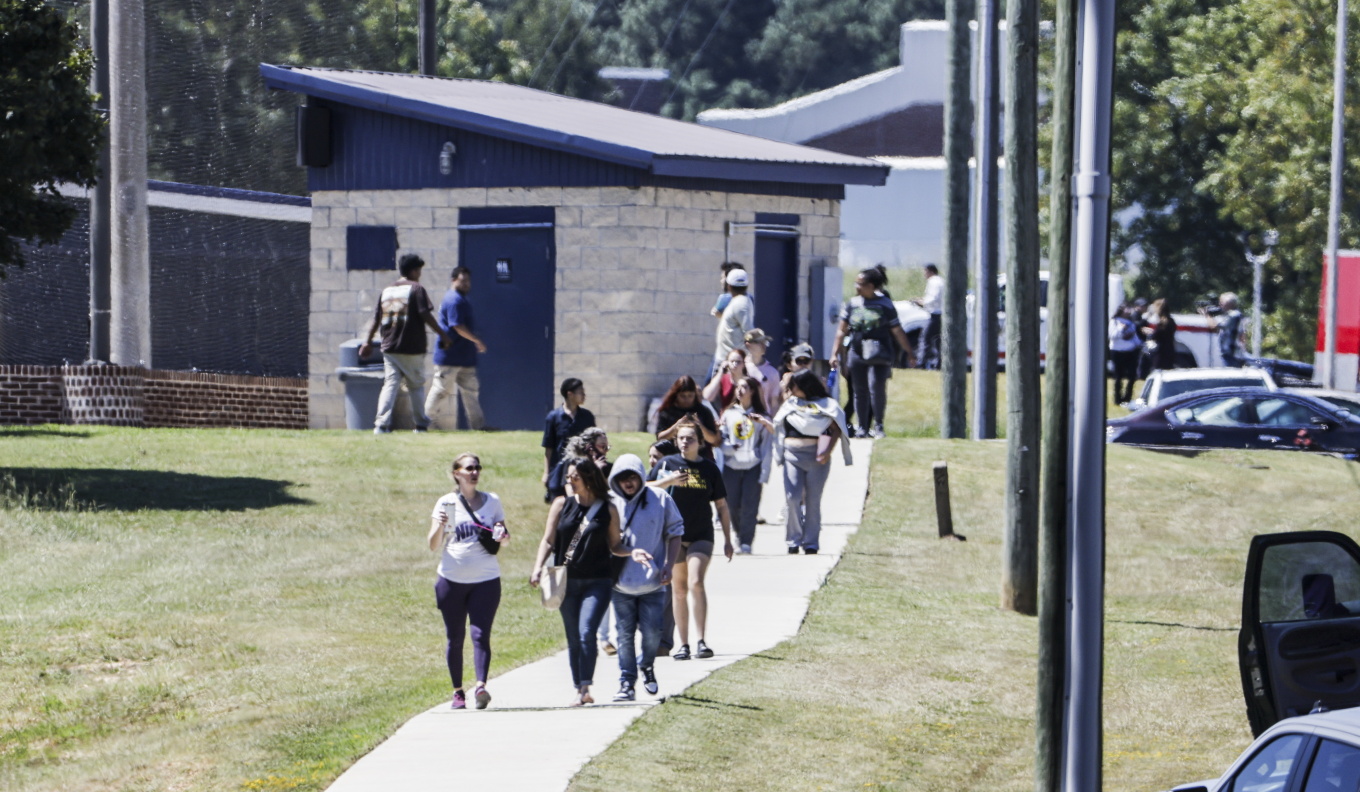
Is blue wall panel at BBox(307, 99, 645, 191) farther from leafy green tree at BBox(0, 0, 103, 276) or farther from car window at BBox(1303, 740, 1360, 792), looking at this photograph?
car window at BBox(1303, 740, 1360, 792)

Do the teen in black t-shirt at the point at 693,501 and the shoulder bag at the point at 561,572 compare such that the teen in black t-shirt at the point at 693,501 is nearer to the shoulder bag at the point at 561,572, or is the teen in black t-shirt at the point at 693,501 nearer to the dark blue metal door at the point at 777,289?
the shoulder bag at the point at 561,572

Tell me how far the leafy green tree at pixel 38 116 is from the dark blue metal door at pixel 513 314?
5388mm

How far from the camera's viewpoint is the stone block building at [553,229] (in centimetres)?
2438

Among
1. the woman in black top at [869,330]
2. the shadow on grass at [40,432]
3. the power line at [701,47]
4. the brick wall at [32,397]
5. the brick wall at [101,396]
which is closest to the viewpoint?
the woman in black top at [869,330]

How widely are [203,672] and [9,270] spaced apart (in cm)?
1995

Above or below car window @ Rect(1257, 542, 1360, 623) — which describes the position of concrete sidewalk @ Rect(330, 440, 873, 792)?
below

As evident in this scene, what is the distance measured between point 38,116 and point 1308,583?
1422cm

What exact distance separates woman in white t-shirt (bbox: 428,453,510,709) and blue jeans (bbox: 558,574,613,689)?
1.47 feet

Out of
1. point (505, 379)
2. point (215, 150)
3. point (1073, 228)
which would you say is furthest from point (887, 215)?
point (1073, 228)

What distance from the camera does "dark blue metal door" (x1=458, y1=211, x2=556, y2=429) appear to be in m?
24.8

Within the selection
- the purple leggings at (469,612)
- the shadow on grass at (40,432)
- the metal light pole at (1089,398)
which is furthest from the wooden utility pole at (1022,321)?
the shadow on grass at (40,432)

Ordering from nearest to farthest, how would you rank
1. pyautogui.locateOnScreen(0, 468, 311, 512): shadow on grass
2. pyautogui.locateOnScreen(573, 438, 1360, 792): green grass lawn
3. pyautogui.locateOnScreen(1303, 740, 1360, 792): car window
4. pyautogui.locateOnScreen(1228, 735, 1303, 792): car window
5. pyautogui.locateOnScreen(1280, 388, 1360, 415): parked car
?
pyautogui.locateOnScreen(1303, 740, 1360, 792): car window, pyautogui.locateOnScreen(1228, 735, 1303, 792): car window, pyautogui.locateOnScreen(573, 438, 1360, 792): green grass lawn, pyautogui.locateOnScreen(0, 468, 311, 512): shadow on grass, pyautogui.locateOnScreen(1280, 388, 1360, 415): parked car

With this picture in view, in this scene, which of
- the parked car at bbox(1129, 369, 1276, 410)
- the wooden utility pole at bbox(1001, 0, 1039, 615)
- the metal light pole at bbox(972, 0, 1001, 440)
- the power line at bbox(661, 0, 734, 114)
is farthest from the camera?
the power line at bbox(661, 0, 734, 114)

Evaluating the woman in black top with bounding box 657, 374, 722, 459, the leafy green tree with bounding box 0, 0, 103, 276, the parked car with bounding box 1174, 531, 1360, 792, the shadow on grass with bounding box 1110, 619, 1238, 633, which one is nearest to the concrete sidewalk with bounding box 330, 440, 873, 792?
the woman in black top with bounding box 657, 374, 722, 459
